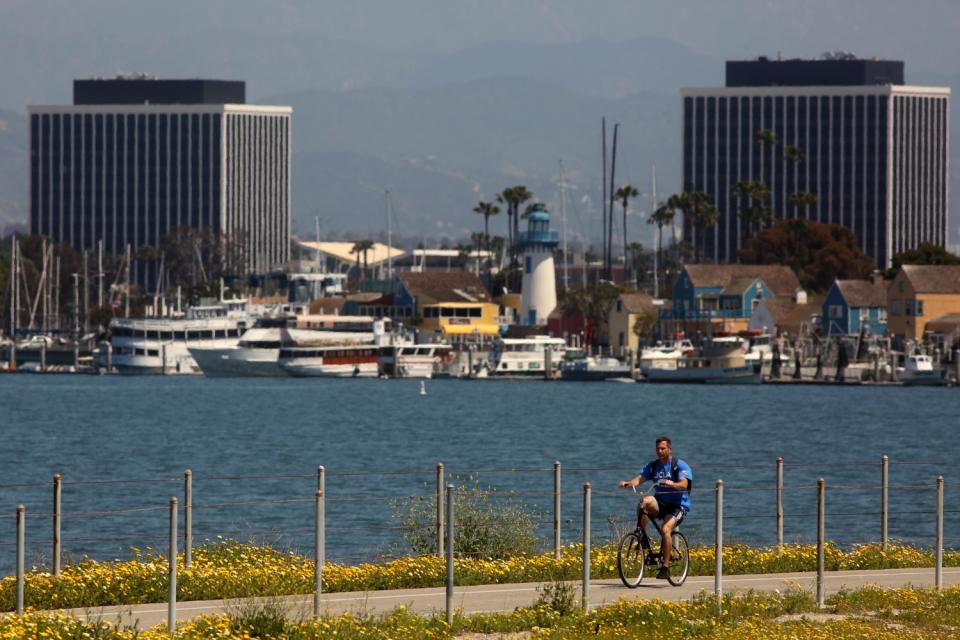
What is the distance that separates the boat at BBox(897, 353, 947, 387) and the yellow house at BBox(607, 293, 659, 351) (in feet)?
123

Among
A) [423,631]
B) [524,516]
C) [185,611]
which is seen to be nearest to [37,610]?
[185,611]

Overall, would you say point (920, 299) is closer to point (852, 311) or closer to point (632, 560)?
point (852, 311)

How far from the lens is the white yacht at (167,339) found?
195250 millimetres

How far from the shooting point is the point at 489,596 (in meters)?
25.7

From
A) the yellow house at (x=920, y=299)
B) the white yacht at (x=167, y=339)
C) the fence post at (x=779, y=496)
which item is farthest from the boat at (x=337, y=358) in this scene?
the fence post at (x=779, y=496)

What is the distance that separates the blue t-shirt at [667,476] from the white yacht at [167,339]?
170m

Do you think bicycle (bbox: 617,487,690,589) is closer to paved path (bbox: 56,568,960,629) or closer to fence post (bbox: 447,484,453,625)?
paved path (bbox: 56,568,960,629)

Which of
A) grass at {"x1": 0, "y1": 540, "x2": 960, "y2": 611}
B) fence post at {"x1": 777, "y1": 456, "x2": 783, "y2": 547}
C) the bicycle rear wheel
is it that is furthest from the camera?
fence post at {"x1": 777, "y1": 456, "x2": 783, "y2": 547}

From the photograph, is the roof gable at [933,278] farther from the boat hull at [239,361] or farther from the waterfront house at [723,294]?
the boat hull at [239,361]

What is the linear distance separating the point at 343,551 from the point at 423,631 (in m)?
20.9

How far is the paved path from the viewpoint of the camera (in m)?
23.7

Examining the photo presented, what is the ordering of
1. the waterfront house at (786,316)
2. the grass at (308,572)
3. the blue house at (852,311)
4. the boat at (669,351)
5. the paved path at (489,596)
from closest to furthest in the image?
the paved path at (489,596), the grass at (308,572), the blue house at (852,311), the boat at (669,351), the waterfront house at (786,316)

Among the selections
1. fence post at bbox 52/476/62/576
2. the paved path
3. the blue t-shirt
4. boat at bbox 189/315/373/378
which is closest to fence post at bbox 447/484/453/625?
the paved path

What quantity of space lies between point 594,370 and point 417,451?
93435 millimetres
